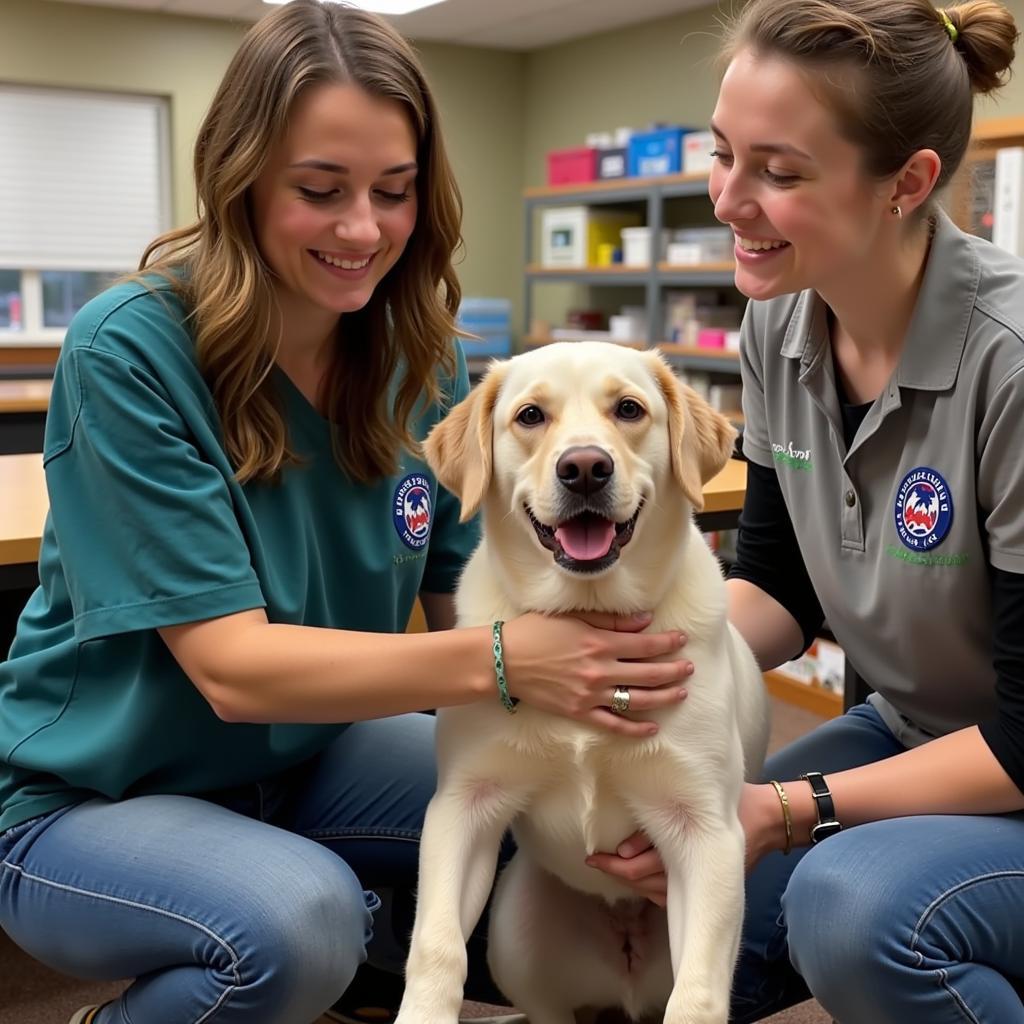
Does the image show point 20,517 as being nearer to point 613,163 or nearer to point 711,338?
point 711,338

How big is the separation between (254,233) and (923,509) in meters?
0.91

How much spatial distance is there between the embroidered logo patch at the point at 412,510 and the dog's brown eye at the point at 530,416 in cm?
30

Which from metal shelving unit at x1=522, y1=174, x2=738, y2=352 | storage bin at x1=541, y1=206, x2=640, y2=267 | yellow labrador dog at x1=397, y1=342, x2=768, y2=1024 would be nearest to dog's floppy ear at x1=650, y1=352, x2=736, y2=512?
yellow labrador dog at x1=397, y1=342, x2=768, y2=1024

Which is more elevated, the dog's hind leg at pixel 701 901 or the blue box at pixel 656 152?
the blue box at pixel 656 152

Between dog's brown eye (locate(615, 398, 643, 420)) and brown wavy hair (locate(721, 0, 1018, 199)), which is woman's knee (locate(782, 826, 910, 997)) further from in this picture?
brown wavy hair (locate(721, 0, 1018, 199))

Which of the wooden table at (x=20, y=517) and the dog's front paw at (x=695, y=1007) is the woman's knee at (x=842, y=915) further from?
the wooden table at (x=20, y=517)

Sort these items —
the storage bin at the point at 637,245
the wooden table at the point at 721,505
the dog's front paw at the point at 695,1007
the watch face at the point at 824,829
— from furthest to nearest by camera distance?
the storage bin at the point at 637,245, the wooden table at the point at 721,505, the watch face at the point at 824,829, the dog's front paw at the point at 695,1007

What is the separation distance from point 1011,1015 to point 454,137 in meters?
6.69

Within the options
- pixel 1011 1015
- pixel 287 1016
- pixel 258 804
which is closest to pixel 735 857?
pixel 1011 1015

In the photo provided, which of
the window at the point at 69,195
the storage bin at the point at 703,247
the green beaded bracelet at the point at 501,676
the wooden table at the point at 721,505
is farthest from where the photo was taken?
the window at the point at 69,195

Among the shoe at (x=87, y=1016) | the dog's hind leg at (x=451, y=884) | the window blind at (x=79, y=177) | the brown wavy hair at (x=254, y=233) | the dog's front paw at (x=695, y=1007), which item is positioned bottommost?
the shoe at (x=87, y=1016)

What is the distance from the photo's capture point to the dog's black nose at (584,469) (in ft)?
4.23

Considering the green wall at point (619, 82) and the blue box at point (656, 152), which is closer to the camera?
the blue box at point (656, 152)

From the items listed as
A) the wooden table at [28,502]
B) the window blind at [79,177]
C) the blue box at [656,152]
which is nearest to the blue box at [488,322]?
the blue box at [656,152]
